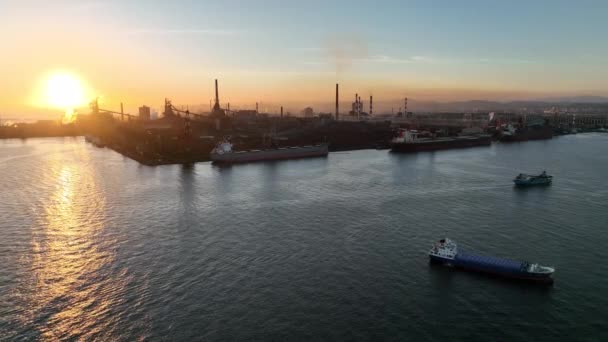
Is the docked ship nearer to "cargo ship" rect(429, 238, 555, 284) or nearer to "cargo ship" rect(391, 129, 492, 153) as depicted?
"cargo ship" rect(391, 129, 492, 153)

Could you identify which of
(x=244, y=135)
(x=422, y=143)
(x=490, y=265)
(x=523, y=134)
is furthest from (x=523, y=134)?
(x=490, y=265)

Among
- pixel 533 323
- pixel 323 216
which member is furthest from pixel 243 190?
pixel 533 323

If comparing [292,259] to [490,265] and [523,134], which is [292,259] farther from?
[523,134]

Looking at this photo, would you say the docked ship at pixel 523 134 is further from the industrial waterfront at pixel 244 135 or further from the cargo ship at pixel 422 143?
the cargo ship at pixel 422 143

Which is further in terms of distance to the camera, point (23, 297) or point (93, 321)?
point (23, 297)

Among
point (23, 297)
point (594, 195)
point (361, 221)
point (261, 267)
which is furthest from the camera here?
point (594, 195)

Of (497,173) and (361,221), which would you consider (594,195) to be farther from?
(361,221)

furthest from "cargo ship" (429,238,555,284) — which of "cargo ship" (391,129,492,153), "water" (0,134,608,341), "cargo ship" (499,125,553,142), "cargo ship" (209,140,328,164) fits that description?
"cargo ship" (499,125,553,142)
